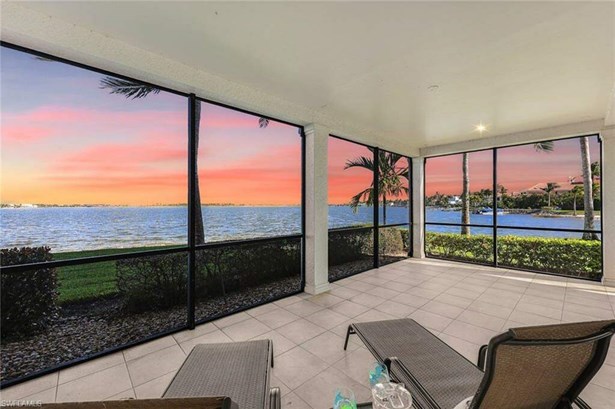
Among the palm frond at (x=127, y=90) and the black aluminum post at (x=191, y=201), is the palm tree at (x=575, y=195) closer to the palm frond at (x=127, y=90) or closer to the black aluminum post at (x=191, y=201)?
the black aluminum post at (x=191, y=201)

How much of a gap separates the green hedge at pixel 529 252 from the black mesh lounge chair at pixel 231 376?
21.3 ft

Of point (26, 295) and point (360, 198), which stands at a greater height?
point (360, 198)

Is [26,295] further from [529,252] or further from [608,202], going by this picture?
[529,252]

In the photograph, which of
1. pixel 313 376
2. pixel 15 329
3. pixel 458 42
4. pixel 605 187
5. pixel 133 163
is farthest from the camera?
pixel 133 163

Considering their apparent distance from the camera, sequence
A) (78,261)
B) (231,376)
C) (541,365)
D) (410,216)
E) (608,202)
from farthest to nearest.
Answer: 1. (410,216)
2. (608,202)
3. (78,261)
4. (231,376)
5. (541,365)

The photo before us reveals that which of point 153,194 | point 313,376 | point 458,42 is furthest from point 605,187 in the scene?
point 153,194

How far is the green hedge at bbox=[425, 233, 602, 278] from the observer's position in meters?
5.25

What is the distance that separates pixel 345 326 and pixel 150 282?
9.64 ft

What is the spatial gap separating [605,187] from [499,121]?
2187 mm

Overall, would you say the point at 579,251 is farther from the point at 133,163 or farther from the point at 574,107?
the point at 133,163

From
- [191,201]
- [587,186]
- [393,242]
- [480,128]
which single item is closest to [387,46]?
[191,201]

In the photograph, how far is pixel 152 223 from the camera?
5.91 m

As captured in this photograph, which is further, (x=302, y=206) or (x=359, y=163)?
(x=359, y=163)

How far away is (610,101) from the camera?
3551mm
